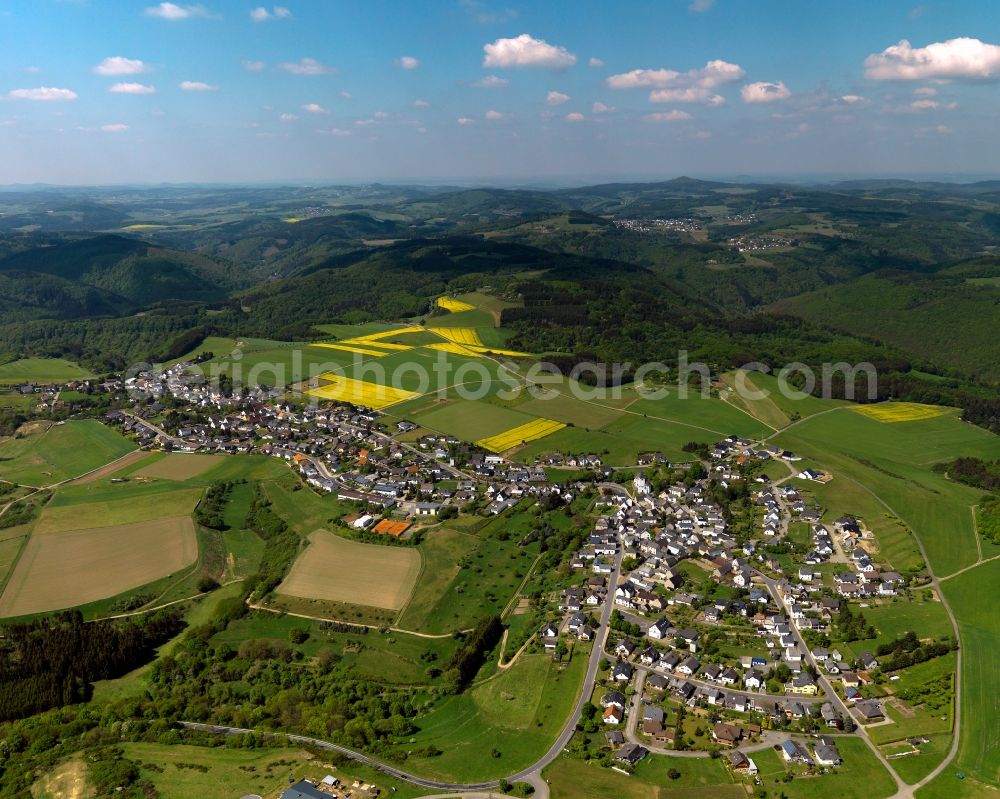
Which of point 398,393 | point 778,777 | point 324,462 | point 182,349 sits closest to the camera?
point 778,777

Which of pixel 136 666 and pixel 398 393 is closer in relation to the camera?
pixel 136 666

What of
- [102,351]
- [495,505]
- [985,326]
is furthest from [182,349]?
[985,326]

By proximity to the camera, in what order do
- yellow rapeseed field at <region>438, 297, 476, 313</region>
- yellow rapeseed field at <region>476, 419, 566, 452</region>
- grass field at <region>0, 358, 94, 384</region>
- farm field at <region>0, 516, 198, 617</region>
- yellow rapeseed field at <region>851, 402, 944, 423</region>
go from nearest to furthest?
farm field at <region>0, 516, 198, 617</region>, yellow rapeseed field at <region>476, 419, 566, 452</region>, yellow rapeseed field at <region>851, 402, 944, 423</region>, grass field at <region>0, 358, 94, 384</region>, yellow rapeseed field at <region>438, 297, 476, 313</region>

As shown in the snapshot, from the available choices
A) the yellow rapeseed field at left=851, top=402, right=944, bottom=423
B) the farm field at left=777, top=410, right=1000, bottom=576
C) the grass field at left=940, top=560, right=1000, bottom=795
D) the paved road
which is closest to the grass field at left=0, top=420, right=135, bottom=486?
the paved road

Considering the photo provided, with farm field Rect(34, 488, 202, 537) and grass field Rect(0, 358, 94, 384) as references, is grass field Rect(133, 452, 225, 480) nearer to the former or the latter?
farm field Rect(34, 488, 202, 537)

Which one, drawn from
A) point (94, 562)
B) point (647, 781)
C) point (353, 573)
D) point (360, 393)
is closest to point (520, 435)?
point (360, 393)

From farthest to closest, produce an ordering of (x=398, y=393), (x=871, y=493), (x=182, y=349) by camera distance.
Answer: (x=182, y=349) → (x=398, y=393) → (x=871, y=493)

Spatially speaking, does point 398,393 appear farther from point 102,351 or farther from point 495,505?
point 102,351
